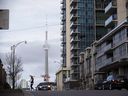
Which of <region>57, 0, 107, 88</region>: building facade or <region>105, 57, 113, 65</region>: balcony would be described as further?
<region>57, 0, 107, 88</region>: building facade

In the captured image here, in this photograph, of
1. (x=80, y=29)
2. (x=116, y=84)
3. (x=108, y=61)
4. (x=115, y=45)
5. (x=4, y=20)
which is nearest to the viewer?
(x=4, y=20)

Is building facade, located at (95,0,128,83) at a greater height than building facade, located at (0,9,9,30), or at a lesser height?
greater

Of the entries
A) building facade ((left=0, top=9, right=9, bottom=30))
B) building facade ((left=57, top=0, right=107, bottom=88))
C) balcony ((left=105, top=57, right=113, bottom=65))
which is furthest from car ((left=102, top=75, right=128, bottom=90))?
building facade ((left=57, top=0, right=107, bottom=88))

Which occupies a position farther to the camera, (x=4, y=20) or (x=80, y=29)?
(x=80, y=29)

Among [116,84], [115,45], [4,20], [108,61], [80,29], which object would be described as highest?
[80,29]

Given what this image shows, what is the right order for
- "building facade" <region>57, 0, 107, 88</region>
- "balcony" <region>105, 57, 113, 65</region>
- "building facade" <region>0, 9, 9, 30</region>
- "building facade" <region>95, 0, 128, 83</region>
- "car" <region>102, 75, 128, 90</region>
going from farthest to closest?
"building facade" <region>57, 0, 107, 88</region> → "balcony" <region>105, 57, 113, 65</region> → "building facade" <region>95, 0, 128, 83</region> → "car" <region>102, 75, 128, 90</region> → "building facade" <region>0, 9, 9, 30</region>

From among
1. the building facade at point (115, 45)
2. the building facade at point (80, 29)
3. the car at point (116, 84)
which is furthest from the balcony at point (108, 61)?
the building facade at point (80, 29)

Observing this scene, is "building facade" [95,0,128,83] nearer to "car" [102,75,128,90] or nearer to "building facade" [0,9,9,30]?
"car" [102,75,128,90]

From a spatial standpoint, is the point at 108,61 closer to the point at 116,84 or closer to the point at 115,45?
the point at 115,45

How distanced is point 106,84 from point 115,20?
38.3 metres

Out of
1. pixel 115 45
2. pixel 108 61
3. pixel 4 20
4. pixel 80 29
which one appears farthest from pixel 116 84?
pixel 80 29

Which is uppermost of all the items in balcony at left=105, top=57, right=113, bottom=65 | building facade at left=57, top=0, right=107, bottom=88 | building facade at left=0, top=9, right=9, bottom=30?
building facade at left=57, top=0, right=107, bottom=88

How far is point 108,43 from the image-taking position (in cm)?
8638

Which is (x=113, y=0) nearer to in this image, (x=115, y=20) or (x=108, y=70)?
(x=115, y=20)
